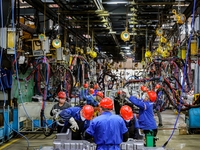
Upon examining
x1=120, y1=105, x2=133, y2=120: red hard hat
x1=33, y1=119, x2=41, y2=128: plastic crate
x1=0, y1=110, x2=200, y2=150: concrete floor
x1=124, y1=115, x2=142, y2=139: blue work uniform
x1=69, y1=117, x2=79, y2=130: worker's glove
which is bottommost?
x1=0, y1=110, x2=200, y2=150: concrete floor

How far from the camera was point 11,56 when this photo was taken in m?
7.91

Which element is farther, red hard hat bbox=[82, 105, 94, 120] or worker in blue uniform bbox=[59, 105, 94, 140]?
worker in blue uniform bbox=[59, 105, 94, 140]

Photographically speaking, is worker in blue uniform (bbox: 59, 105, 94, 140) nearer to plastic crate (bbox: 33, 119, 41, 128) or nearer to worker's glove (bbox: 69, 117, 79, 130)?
worker's glove (bbox: 69, 117, 79, 130)

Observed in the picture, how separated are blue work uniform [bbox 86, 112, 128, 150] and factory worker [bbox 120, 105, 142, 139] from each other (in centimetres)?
133

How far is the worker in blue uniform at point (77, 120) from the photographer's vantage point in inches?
219

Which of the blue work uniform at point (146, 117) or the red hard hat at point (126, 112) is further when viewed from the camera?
the blue work uniform at point (146, 117)

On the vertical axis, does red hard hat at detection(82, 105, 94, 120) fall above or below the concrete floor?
above

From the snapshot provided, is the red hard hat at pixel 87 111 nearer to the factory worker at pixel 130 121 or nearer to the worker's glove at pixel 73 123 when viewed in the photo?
the worker's glove at pixel 73 123

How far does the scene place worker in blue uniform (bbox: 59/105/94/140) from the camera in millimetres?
5574

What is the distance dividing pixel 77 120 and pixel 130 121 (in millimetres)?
1078

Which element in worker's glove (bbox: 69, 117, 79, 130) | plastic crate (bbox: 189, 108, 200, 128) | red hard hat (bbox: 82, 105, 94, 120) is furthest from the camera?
plastic crate (bbox: 189, 108, 200, 128)

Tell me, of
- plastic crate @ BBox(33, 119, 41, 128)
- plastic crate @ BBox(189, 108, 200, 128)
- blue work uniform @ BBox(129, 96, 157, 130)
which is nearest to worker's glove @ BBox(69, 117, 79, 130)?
blue work uniform @ BBox(129, 96, 157, 130)

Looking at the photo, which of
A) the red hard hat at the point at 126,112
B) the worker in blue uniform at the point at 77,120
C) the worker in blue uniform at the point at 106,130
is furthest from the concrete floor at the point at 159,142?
the worker in blue uniform at the point at 106,130

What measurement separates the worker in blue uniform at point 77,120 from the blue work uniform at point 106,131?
93 cm
